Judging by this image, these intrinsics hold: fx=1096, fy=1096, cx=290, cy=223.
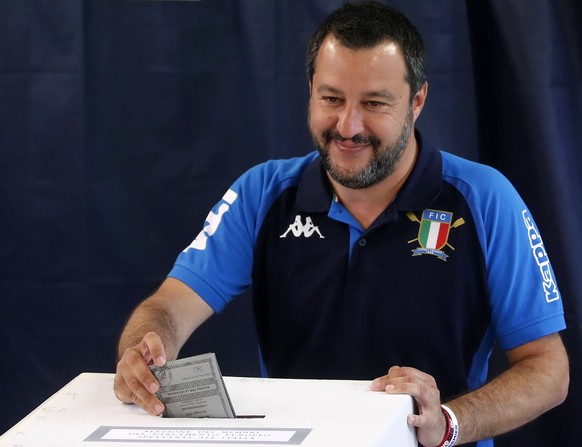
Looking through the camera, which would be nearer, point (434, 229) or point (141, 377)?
point (141, 377)

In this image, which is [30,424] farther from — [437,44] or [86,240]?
[437,44]

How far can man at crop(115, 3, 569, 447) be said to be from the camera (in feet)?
7.04

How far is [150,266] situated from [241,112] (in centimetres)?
50

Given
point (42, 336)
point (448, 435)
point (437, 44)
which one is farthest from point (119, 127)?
point (448, 435)

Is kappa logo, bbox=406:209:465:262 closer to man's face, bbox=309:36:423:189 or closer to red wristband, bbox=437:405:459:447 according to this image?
man's face, bbox=309:36:423:189

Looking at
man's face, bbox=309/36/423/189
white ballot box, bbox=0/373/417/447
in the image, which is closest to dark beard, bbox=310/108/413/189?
man's face, bbox=309/36/423/189

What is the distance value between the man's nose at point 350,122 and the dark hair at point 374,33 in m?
0.12

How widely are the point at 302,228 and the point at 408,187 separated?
0.78ft

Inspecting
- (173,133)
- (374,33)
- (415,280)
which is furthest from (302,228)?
(173,133)

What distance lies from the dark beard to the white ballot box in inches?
19.9

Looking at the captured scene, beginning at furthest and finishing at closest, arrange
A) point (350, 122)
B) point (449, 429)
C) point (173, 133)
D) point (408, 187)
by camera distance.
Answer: point (173, 133), point (408, 187), point (350, 122), point (449, 429)

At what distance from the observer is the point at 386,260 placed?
220 centimetres

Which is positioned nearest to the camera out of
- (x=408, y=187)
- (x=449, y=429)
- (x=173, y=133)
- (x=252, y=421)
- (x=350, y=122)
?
(x=252, y=421)

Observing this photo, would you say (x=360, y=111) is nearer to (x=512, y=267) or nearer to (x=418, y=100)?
(x=418, y=100)
